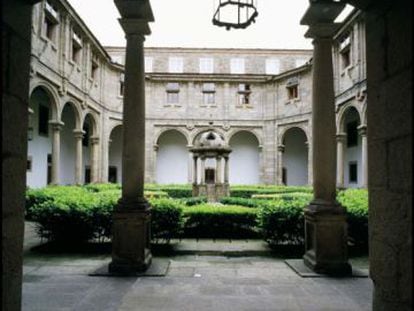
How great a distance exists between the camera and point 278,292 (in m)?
4.30

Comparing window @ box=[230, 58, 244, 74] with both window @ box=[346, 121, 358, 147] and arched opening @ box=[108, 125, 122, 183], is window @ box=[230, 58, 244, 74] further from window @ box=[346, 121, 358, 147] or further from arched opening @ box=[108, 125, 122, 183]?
arched opening @ box=[108, 125, 122, 183]

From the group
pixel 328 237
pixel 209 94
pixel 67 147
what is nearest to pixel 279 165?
pixel 209 94

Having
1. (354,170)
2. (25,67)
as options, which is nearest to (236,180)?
(354,170)

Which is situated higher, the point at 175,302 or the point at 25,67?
the point at 25,67

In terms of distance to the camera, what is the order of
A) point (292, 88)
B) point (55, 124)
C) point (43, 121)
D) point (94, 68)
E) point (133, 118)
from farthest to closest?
point (292, 88)
point (94, 68)
point (43, 121)
point (55, 124)
point (133, 118)

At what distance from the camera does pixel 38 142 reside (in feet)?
59.6

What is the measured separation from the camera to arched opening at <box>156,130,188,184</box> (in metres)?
27.5

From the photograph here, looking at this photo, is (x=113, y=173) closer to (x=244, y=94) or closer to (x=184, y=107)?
(x=184, y=107)

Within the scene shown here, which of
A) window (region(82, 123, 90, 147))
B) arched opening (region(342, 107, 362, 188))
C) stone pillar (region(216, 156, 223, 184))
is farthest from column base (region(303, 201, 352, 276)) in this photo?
window (region(82, 123, 90, 147))

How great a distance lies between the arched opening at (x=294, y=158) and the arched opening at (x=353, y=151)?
435 centimetres

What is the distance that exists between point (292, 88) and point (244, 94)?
3.47m

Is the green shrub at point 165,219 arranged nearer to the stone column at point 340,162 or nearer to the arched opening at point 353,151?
the stone column at point 340,162

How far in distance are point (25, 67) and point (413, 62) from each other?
2052mm

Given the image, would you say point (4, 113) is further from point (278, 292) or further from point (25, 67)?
point (278, 292)
